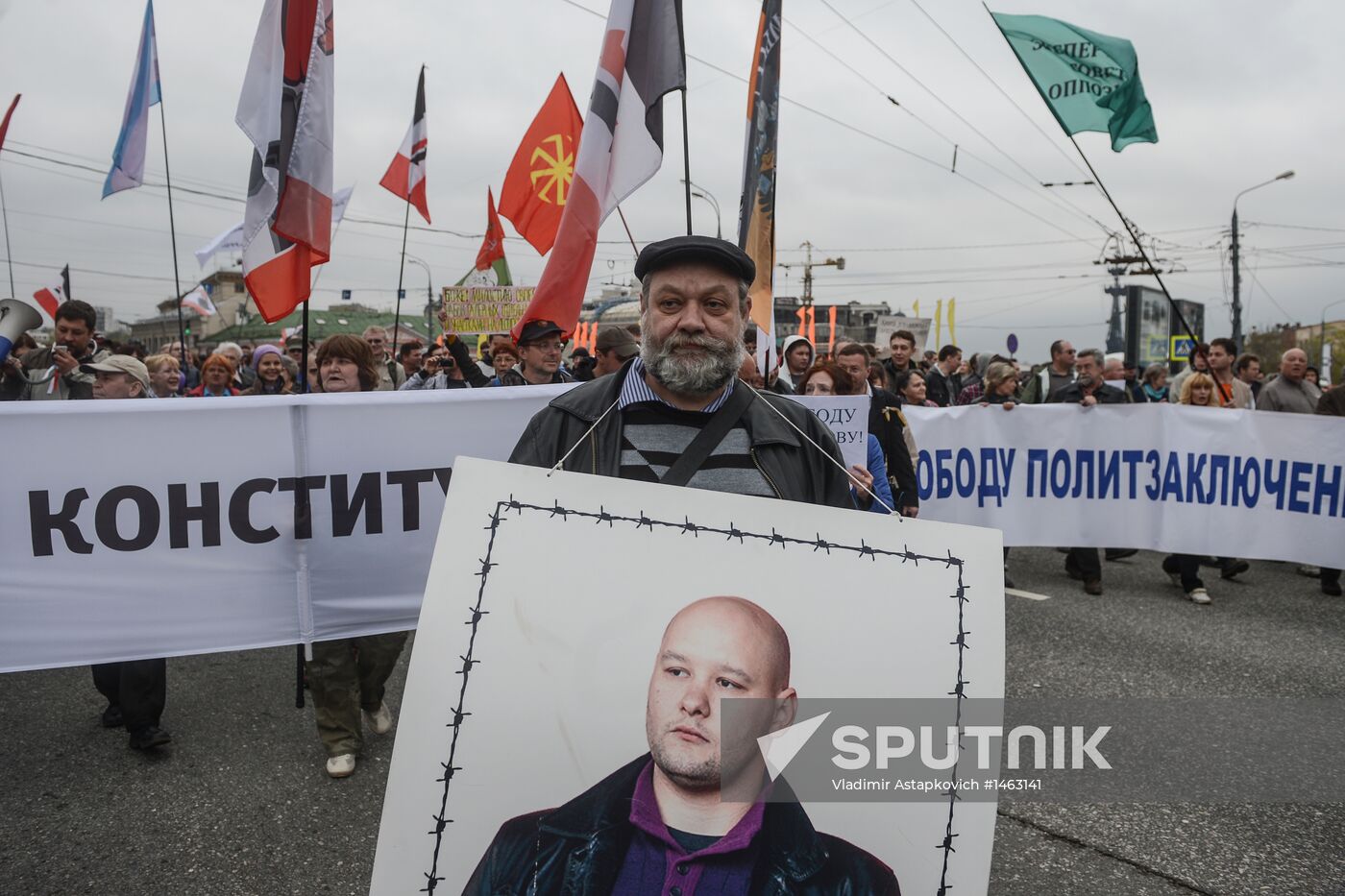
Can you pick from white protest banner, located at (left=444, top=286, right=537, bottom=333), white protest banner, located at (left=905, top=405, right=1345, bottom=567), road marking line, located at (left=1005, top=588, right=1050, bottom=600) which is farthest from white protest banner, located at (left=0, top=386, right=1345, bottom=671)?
white protest banner, located at (left=444, top=286, right=537, bottom=333)

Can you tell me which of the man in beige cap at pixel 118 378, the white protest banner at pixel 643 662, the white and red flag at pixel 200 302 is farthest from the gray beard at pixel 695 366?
the white and red flag at pixel 200 302

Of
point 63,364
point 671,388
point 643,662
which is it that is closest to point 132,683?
point 63,364

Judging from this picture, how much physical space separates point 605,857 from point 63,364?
4.31 metres

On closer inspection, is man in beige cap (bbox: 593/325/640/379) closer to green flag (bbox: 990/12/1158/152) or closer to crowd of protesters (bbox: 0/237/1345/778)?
crowd of protesters (bbox: 0/237/1345/778)

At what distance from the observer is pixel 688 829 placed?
141 centimetres

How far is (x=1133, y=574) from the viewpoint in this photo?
287 inches

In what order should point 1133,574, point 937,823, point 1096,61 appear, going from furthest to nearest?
1. point 1133,574
2. point 1096,61
3. point 937,823

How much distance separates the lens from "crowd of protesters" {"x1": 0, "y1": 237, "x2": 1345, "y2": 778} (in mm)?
1967

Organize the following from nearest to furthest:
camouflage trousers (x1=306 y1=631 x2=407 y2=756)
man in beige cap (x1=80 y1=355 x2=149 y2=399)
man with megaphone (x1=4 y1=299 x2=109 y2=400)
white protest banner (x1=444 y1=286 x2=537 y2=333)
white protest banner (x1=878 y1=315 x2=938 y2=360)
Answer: camouflage trousers (x1=306 y1=631 x2=407 y2=756), man in beige cap (x1=80 y1=355 x2=149 y2=399), man with megaphone (x1=4 y1=299 x2=109 y2=400), white protest banner (x1=444 y1=286 x2=537 y2=333), white protest banner (x1=878 y1=315 x2=938 y2=360)

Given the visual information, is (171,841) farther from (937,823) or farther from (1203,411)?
(1203,411)

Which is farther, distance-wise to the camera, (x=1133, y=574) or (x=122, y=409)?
(x=1133, y=574)

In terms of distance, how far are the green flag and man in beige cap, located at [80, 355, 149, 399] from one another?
5413mm

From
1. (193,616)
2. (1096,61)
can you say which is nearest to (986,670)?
(193,616)

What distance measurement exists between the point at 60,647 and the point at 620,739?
293 centimetres
